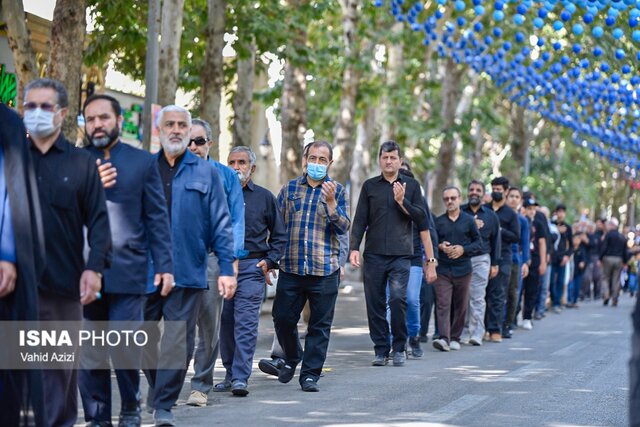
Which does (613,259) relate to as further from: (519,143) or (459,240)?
(519,143)

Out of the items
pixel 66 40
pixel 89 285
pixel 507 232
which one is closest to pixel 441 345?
pixel 507 232

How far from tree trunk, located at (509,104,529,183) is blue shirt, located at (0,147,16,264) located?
146 ft

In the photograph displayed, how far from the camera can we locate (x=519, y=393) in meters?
11.0

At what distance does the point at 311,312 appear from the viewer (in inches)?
442

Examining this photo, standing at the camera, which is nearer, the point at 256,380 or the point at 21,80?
the point at 256,380

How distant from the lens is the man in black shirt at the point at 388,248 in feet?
43.1

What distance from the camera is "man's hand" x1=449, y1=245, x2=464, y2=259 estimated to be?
15609 mm

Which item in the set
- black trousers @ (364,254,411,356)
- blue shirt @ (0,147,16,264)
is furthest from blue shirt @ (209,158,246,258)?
blue shirt @ (0,147,16,264)

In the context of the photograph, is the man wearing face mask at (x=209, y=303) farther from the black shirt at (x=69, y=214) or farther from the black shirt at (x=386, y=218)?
the black shirt at (x=386, y=218)

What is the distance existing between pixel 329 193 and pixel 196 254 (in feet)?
7.51

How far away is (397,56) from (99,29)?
1696 cm

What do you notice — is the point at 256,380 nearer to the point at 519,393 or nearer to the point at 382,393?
the point at 382,393

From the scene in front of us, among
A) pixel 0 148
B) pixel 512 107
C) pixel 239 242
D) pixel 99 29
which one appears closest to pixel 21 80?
pixel 99 29

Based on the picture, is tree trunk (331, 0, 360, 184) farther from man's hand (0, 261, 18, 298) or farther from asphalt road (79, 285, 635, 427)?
man's hand (0, 261, 18, 298)
